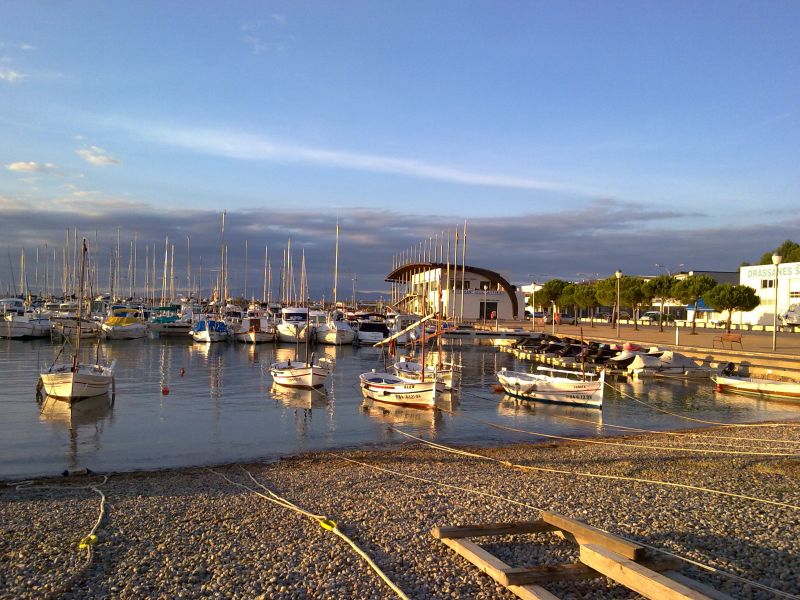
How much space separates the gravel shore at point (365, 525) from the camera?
28.0ft

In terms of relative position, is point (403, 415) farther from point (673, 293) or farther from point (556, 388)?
point (673, 293)

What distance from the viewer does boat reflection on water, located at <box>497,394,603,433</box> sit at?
28.7 meters

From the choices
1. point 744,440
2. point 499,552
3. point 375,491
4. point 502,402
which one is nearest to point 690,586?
point 499,552

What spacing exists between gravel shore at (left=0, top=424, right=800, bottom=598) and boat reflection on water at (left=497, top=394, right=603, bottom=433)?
1058cm

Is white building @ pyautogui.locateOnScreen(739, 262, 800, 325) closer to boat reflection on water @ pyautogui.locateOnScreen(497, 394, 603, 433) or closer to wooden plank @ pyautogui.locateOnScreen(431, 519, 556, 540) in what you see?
boat reflection on water @ pyautogui.locateOnScreen(497, 394, 603, 433)

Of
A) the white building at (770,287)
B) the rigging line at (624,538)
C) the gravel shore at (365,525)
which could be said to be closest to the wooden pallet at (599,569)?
the gravel shore at (365,525)

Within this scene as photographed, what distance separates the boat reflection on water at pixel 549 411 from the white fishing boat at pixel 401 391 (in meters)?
3.44

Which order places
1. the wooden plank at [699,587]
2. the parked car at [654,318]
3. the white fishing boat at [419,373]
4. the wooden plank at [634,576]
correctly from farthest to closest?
the parked car at [654,318], the white fishing boat at [419,373], the wooden plank at [699,587], the wooden plank at [634,576]

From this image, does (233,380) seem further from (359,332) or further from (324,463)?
(359,332)

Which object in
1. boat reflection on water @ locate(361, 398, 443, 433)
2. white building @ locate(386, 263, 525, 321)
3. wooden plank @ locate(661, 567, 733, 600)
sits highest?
white building @ locate(386, 263, 525, 321)

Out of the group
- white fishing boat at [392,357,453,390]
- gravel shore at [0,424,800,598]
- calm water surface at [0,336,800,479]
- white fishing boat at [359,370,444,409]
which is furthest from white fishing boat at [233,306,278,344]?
gravel shore at [0,424,800,598]

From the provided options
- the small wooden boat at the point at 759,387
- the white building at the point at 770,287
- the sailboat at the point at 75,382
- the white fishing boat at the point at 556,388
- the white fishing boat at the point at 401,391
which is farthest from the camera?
the white building at the point at 770,287

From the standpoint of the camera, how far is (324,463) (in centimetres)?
1803

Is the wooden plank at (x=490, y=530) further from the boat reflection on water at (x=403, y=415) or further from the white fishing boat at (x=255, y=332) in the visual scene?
the white fishing boat at (x=255, y=332)
